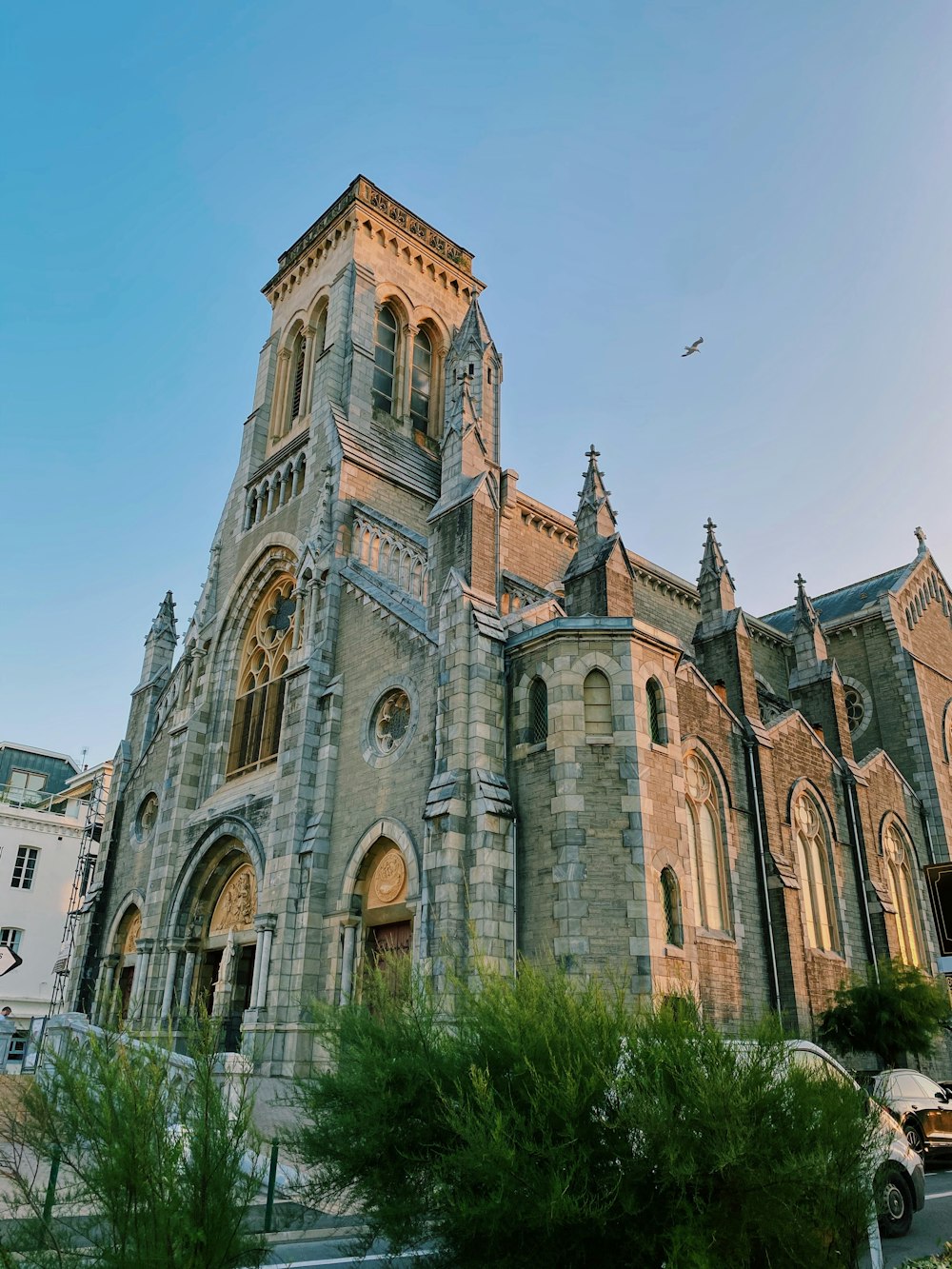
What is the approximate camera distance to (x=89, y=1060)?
19.4 feet

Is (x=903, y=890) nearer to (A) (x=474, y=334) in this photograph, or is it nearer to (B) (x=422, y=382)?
(A) (x=474, y=334)

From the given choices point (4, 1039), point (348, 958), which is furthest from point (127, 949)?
point (348, 958)

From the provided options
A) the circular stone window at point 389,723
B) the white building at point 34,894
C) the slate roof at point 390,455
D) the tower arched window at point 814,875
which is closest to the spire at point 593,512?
the circular stone window at point 389,723

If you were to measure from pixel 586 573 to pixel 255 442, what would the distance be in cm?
1391

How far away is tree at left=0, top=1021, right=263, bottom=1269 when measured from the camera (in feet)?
15.7

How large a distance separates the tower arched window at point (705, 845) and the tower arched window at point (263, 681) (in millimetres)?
9929

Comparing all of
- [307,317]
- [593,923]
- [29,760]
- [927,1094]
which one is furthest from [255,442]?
[29,760]

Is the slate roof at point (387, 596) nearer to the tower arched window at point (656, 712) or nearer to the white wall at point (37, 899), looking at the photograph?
the tower arched window at point (656, 712)

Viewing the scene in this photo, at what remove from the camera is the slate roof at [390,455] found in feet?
77.2

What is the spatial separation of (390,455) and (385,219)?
8.77m

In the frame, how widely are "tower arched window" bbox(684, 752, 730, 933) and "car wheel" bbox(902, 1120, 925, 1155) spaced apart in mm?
5822

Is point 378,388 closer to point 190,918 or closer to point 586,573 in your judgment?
point 586,573

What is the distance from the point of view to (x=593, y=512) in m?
19.5

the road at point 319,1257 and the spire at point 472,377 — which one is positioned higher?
the spire at point 472,377
